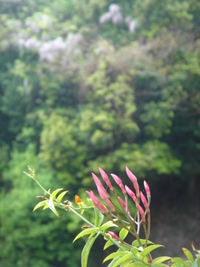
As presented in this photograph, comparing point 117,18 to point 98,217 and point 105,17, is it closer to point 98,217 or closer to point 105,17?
point 105,17

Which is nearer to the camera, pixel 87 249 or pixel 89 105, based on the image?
pixel 87 249

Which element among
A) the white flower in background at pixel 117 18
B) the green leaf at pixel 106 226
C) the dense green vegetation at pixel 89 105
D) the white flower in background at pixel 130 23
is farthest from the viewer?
the white flower in background at pixel 117 18

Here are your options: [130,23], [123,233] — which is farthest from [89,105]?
[123,233]

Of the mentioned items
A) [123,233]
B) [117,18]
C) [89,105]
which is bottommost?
[123,233]

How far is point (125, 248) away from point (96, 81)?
299 centimetres

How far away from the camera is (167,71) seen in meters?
3.46

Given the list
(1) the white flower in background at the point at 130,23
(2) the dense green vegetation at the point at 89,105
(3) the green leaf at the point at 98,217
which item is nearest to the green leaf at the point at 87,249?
(3) the green leaf at the point at 98,217

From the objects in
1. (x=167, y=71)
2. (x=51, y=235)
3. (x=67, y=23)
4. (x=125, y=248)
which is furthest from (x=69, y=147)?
(x=125, y=248)

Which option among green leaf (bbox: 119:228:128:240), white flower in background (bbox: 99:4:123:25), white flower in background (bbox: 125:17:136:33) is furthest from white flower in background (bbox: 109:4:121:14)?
green leaf (bbox: 119:228:128:240)

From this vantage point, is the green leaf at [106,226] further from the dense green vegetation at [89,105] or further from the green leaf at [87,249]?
the dense green vegetation at [89,105]

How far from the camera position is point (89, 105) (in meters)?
3.41

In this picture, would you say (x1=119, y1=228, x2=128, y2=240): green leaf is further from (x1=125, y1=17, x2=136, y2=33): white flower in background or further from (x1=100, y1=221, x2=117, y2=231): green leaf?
(x1=125, y1=17, x2=136, y2=33): white flower in background

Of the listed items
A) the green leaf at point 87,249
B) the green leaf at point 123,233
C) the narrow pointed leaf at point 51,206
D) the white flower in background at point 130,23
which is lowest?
the green leaf at point 123,233

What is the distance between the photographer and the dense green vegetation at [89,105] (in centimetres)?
319
